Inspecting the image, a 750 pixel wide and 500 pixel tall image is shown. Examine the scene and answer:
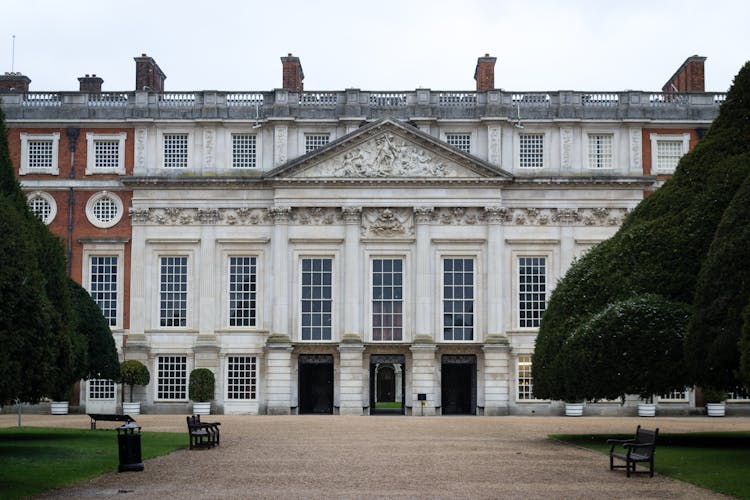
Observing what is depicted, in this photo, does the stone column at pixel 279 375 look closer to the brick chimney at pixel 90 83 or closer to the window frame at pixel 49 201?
the window frame at pixel 49 201

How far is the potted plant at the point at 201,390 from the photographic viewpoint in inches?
1896

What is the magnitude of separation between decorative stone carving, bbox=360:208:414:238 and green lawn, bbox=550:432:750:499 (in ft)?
62.0

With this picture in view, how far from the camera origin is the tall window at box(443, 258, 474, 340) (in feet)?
161

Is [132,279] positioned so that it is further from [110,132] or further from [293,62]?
[293,62]

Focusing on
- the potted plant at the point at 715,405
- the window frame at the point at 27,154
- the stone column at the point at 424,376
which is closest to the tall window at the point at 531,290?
the stone column at the point at 424,376

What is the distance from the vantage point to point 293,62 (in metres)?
52.6

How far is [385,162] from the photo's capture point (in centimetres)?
4922

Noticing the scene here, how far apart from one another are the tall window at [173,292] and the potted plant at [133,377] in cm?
243

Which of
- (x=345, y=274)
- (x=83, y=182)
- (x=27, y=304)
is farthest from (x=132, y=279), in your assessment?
(x=27, y=304)

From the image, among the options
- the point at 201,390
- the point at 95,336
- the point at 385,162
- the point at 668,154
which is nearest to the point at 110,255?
the point at 201,390

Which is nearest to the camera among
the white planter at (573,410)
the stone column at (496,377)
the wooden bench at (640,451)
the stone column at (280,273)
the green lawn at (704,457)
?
the green lawn at (704,457)

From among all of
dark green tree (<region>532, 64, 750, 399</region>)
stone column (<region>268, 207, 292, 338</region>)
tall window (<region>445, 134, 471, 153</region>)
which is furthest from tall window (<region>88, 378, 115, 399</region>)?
dark green tree (<region>532, 64, 750, 399</region>)

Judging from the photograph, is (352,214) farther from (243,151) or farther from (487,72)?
(487,72)

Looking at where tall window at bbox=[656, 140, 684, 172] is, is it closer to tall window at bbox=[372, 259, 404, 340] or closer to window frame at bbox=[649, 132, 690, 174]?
window frame at bbox=[649, 132, 690, 174]
